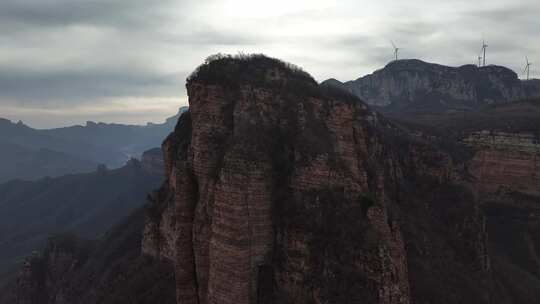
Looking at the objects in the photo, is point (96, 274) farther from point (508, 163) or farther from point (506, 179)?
point (508, 163)

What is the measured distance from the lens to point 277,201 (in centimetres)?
2741

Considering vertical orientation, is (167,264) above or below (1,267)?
above

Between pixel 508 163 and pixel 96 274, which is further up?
pixel 508 163

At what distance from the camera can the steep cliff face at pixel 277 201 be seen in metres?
25.8

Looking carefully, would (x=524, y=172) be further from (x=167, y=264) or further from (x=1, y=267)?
(x=1, y=267)

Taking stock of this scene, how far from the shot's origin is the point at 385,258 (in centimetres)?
2553

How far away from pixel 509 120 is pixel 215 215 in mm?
94739

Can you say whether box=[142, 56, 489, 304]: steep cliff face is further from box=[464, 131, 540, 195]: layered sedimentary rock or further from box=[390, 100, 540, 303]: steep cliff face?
box=[464, 131, 540, 195]: layered sedimentary rock

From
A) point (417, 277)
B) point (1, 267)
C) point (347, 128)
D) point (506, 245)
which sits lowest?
point (1, 267)

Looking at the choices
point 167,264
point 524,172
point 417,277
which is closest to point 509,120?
point 524,172

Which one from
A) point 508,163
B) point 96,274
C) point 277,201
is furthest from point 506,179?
point 96,274

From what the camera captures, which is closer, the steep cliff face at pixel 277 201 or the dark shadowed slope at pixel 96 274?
the steep cliff face at pixel 277 201

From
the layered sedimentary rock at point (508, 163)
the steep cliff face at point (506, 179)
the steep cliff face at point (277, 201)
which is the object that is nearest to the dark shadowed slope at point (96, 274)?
the steep cliff face at point (277, 201)

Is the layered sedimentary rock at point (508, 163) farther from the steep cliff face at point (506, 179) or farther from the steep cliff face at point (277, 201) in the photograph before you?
the steep cliff face at point (277, 201)
